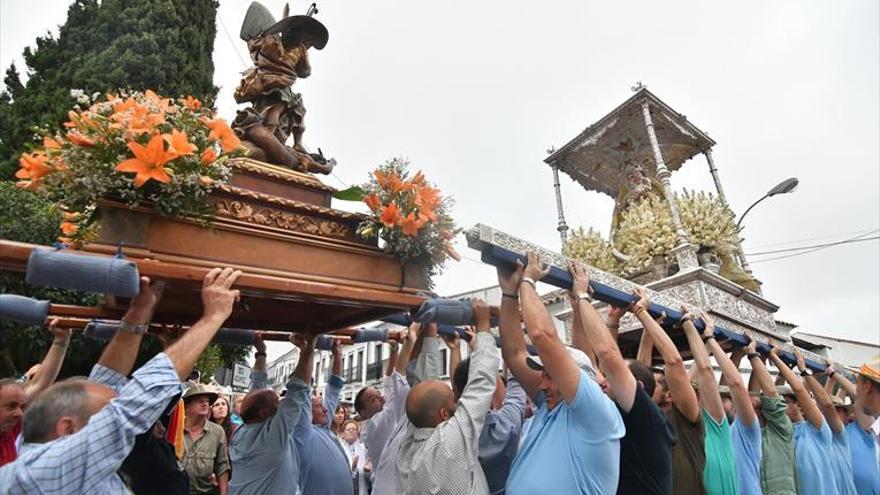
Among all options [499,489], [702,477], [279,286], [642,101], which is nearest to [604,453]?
[499,489]

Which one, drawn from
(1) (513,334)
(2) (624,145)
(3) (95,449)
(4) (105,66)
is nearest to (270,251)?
(3) (95,449)

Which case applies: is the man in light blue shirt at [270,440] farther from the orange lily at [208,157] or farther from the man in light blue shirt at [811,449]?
the man in light blue shirt at [811,449]

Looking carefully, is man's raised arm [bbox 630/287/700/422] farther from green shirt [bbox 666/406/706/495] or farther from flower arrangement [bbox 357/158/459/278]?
flower arrangement [bbox 357/158/459/278]

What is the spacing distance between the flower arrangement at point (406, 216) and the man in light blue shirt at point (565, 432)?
1.74ft

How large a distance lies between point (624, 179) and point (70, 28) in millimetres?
14717

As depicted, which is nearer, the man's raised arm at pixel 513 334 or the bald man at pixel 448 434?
the bald man at pixel 448 434

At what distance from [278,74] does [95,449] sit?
7.58 ft

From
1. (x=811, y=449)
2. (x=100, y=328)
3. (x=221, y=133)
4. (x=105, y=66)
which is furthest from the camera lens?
(x=105, y=66)

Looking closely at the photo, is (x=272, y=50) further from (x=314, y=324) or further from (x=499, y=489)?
(x=499, y=489)

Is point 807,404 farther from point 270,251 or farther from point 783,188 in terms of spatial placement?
point 783,188

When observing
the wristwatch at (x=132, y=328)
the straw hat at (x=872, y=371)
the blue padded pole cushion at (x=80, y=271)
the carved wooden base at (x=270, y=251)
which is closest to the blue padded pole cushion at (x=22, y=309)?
the carved wooden base at (x=270, y=251)

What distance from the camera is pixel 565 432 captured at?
7.61 ft

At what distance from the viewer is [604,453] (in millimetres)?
2188

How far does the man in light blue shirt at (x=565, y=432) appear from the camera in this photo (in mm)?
2193
